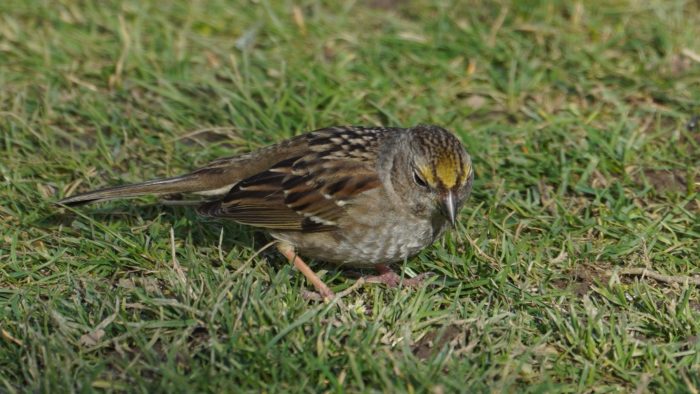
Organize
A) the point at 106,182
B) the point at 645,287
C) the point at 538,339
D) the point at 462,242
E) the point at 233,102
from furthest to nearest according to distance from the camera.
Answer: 1. the point at 233,102
2. the point at 106,182
3. the point at 462,242
4. the point at 645,287
5. the point at 538,339

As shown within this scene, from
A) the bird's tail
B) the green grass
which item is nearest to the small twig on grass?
the green grass

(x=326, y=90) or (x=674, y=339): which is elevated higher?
(x=326, y=90)

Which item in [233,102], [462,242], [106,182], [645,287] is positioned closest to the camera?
[645,287]

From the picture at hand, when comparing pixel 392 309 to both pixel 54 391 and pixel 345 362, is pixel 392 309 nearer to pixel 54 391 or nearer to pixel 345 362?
pixel 345 362

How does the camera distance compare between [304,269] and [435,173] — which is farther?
[304,269]

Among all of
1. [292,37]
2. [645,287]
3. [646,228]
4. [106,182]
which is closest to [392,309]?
[645,287]

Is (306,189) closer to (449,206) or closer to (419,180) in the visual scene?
(419,180)

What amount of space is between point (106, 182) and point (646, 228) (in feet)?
11.6

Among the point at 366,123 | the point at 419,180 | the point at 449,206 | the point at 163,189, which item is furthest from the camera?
the point at 366,123

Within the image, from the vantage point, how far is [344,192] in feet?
18.1

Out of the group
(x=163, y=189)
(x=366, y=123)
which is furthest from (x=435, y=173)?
(x=366, y=123)

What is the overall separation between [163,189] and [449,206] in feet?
5.85

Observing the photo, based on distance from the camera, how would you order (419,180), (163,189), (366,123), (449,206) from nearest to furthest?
(449,206)
(419,180)
(163,189)
(366,123)

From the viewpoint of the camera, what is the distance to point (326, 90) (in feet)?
24.1
